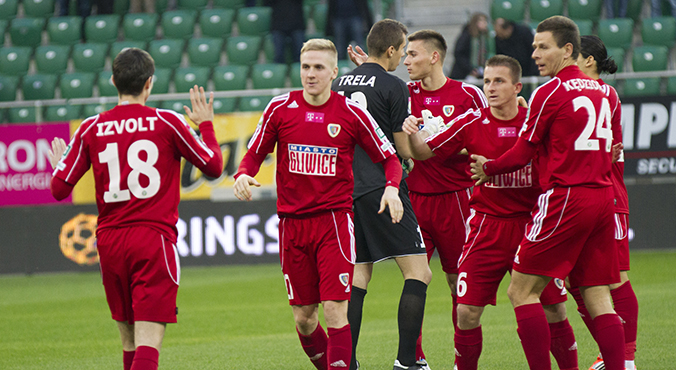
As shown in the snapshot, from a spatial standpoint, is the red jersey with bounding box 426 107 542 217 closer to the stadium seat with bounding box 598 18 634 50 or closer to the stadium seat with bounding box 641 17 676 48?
the stadium seat with bounding box 598 18 634 50

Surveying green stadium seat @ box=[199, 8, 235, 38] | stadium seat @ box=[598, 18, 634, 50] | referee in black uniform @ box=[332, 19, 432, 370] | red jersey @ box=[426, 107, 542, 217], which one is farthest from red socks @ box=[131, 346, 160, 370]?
green stadium seat @ box=[199, 8, 235, 38]

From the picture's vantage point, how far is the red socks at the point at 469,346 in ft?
15.9

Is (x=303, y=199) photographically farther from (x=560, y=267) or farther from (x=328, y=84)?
(x=560, y=267)

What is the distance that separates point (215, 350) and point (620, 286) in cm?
331

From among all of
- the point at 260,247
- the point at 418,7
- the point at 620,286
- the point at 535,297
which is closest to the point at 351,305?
the point at 535,297

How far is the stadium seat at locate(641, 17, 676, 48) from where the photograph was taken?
1381 cm

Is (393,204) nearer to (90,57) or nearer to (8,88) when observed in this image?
(8,88)

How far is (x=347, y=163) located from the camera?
188 inches

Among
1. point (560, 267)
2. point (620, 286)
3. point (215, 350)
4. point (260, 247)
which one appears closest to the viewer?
point (560, 267)

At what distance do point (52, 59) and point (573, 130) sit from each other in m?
13.1

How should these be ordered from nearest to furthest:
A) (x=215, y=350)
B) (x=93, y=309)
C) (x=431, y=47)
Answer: (x=431, y=47)
(x=215, y=350)
(x=93, y=309)

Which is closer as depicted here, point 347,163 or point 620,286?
point 347,163

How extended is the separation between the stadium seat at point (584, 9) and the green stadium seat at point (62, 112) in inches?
345

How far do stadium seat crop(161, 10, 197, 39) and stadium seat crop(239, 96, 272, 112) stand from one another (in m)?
4.55
